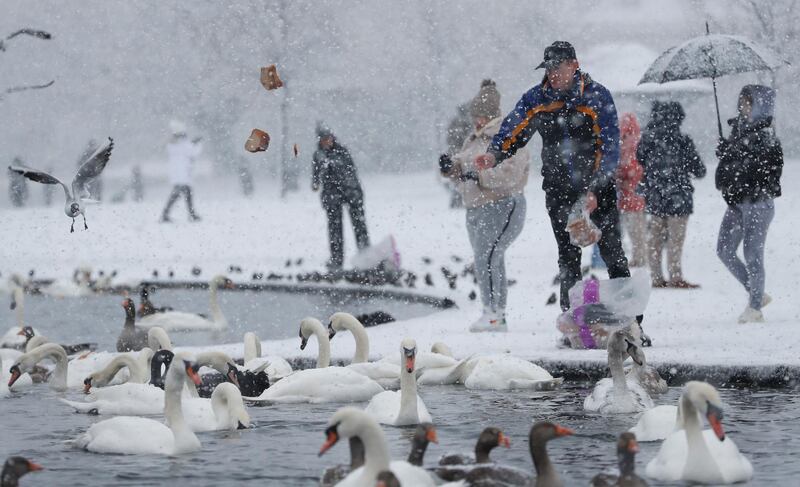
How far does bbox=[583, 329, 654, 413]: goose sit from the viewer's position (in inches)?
322

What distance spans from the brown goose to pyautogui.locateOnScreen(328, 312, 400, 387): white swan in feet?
11.9

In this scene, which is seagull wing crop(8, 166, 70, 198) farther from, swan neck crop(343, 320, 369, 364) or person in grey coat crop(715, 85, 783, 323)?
person in grey coat crop(715, 85, 783, 323)

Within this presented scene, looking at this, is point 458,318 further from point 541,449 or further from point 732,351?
point 541,449

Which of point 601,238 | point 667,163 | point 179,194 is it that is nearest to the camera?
point 601,238

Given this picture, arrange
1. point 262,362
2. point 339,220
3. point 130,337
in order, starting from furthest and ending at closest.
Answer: point 339,220 < point 130,337 < point 262,362

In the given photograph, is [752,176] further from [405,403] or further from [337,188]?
[337,188]

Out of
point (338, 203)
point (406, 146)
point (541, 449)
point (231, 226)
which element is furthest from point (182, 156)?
point (541, 449)

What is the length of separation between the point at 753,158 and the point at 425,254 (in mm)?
15221

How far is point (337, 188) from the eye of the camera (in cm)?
2127

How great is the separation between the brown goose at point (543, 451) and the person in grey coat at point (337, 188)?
47.8ft

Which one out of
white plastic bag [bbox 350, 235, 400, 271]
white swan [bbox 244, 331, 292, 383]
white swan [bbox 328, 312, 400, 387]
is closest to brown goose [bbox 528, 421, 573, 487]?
white swan [bbox 328, 312, 400, 387]

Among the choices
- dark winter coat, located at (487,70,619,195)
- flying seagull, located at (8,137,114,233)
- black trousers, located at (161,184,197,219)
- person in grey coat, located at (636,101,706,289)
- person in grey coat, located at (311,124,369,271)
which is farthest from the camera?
black trousers, located at (161,184,197,219)

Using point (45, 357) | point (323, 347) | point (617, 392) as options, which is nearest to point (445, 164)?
point (323, 347)

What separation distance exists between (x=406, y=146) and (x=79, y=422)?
45.7 meters
